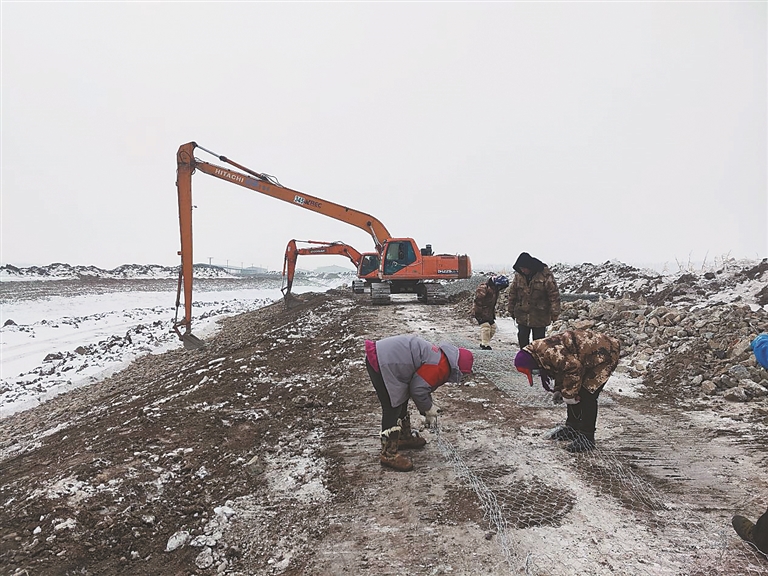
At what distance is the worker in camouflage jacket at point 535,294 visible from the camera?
6.89 meters

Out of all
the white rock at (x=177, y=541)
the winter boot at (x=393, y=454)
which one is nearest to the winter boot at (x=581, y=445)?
the winter boot at (x=393, y=454)

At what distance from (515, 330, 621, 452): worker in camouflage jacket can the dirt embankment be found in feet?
1.76

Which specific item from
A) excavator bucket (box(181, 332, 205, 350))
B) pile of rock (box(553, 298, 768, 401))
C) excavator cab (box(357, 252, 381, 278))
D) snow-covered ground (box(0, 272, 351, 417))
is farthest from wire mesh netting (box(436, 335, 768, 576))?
excavator cab (box(357, 252, 381, 278))

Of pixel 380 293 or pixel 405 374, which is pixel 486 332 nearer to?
pixel 405 374

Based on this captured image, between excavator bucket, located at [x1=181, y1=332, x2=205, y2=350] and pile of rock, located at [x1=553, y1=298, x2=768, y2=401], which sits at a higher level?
pile of rock, located at [x1=553, y1=298, x2=768, y2=401]

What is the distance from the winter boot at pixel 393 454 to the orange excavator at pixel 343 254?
14.5 m

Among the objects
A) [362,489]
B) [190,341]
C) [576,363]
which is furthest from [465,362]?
[190,341]

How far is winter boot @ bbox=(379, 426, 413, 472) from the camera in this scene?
4039 millimetres

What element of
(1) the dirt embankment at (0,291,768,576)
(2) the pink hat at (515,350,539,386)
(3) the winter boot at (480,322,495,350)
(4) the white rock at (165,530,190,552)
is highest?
(2) the pink hat at (515,350,539,386)

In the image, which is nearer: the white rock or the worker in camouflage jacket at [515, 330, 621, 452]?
the white rock

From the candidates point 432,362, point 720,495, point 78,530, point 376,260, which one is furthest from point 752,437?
point 376,260

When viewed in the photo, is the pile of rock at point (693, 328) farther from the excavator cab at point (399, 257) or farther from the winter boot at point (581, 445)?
the excavator cab at point (399, 257)

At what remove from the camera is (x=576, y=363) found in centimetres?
411

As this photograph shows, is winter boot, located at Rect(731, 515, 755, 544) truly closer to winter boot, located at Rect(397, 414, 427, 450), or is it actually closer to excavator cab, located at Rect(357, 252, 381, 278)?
winter boot, located at Rect(397, 414, 427, 450)
